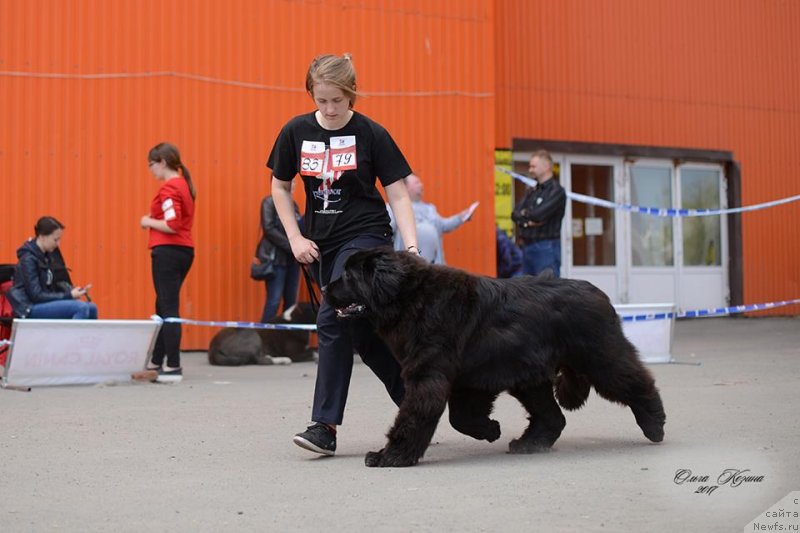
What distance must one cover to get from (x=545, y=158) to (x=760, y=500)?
7423 millimetres

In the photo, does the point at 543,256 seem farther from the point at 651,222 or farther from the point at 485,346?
the point at 651,222

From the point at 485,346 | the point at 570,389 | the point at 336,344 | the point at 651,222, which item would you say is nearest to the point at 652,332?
the point at 570,389

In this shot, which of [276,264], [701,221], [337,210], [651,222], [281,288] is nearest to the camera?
[337,210]

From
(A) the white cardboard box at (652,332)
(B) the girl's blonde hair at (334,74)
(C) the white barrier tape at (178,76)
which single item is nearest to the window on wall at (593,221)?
(C) the white barrier tape at (178,76)

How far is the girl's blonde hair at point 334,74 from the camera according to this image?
17.2ft

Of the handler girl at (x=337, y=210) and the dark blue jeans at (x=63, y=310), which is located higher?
the handler girl at (x=337, y=210)

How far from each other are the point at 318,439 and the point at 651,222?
41.6 feet

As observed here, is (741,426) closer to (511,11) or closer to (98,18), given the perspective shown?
(98,18)

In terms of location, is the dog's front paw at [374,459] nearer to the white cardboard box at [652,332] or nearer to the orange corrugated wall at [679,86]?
the white cardboard box at [652,332]

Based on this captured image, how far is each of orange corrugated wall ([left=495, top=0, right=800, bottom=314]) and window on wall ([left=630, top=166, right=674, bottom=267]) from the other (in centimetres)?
54

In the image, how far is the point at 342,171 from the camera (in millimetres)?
5441

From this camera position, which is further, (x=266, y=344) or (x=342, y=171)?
(x=266, y=344)

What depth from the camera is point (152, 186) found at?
477 inches

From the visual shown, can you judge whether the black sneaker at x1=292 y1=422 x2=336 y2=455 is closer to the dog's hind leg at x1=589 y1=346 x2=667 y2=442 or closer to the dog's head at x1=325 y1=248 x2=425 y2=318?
the dog's head at x1=325 y1=248 x2=425 y2=318
